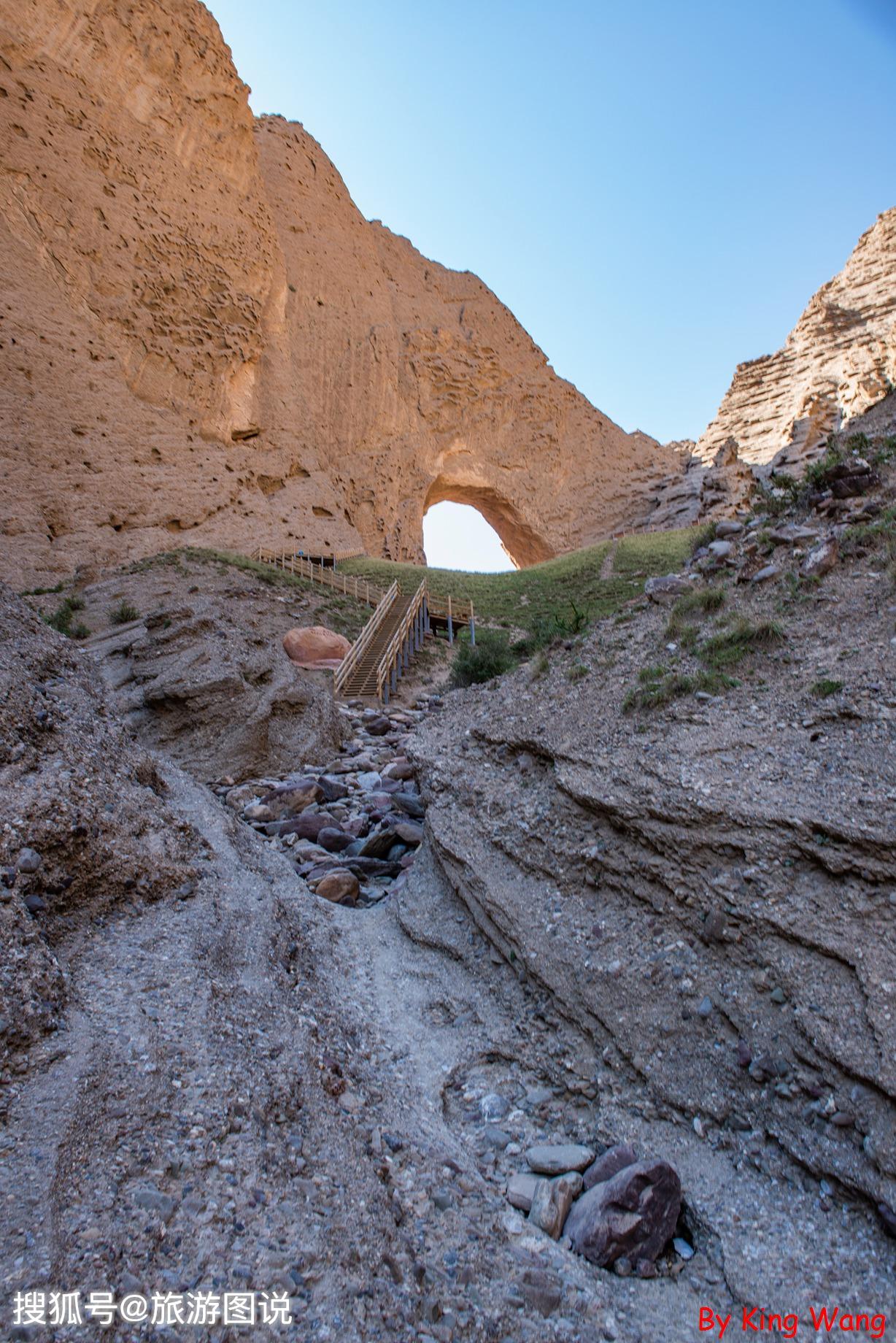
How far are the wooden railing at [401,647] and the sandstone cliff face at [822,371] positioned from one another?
27542mm

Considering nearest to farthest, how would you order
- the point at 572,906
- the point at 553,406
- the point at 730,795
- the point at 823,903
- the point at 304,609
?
the point at 823,903 < the point at 730,795 < the point at 572,906 < the point at 304,609 < the point at 553,406

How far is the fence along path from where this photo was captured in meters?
16.6

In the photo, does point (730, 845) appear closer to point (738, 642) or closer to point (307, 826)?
point (738, 642)

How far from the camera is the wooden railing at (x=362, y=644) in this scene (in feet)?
53.0

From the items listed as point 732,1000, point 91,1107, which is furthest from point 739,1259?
point 91,1107

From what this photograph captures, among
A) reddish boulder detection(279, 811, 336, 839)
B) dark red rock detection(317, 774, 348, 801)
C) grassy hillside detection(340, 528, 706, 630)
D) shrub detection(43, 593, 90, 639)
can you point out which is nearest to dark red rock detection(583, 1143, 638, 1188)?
reddish boulder detection(279, 811, 336, 839)

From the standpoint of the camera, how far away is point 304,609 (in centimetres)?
2006

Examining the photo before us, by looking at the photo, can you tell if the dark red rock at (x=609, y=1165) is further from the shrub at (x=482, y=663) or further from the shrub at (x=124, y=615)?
the shrub at (x=124, y=615)

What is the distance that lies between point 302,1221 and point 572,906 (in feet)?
8.90

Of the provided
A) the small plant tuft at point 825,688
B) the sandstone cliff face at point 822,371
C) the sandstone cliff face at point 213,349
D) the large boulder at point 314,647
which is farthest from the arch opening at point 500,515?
the small plant tuft at point 825,688

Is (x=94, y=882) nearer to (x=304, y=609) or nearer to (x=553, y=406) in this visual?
(x=304, y=609)

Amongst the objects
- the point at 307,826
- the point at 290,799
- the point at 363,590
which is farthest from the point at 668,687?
the point at 363,590

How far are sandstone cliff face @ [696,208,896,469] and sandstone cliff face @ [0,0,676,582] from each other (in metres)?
6.63

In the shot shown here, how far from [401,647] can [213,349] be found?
20.9 metres
